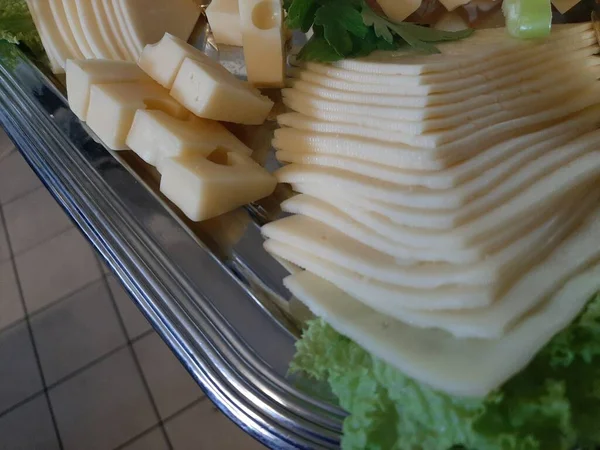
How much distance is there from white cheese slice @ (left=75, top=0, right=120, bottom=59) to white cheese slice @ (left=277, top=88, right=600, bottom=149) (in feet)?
2.40

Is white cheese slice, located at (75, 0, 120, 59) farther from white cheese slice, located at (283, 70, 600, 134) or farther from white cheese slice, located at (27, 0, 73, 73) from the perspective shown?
white cheese slice, located at (283, 70, 600, 134)

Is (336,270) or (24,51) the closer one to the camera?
(336,270)

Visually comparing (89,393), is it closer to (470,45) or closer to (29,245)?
(29,245)

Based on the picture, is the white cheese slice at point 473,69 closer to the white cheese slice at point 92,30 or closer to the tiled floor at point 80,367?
the white cheese slice at point 92,30

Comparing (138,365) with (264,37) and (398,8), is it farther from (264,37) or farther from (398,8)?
(398,8)

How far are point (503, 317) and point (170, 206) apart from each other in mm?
912

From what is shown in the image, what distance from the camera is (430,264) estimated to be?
1121mm

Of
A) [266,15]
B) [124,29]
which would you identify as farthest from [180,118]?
[124,29]

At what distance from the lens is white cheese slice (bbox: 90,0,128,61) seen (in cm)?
178

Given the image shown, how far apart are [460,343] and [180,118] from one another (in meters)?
0.94

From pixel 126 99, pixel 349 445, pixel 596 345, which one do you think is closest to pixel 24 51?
pixel 126 99

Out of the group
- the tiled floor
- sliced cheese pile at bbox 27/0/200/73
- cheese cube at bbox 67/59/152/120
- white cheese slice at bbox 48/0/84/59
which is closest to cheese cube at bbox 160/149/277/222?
cheese cube at bbox 67/59/152/120

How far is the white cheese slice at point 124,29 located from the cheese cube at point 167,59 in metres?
0.29

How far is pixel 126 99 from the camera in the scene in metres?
1.47
